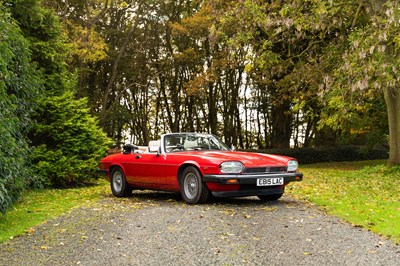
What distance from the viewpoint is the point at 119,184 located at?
12.8 m

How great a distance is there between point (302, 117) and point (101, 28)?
54.5 feet

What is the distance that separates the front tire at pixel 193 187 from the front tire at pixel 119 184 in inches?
93.9

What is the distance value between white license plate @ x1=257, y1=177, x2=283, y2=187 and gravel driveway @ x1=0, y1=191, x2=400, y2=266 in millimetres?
468

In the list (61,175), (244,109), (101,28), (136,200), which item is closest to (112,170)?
(136,200)

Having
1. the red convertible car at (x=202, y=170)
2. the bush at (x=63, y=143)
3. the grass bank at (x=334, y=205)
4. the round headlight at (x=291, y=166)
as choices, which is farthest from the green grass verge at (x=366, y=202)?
the bush at (x=63, y=143)

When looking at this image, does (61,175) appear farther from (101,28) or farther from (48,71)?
(101,28)

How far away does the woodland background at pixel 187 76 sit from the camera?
47.6ft

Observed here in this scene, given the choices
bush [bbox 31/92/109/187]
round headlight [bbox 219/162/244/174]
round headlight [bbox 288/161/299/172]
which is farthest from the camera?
bush [bbox 31/92/109/187]

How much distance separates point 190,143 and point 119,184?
7.61 feet

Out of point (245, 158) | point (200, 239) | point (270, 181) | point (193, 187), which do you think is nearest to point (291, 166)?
point (270, 181)

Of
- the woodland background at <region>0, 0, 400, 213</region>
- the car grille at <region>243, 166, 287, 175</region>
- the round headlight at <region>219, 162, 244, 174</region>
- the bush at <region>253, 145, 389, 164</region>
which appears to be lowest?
the bush at <region>253, 145, 389, 164</region>

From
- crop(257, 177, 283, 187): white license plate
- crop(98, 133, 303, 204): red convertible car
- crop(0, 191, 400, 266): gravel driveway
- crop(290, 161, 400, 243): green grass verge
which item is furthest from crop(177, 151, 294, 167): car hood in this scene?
crop(290, 161, 400, 243): green grass verge

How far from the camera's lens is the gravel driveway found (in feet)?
20.2

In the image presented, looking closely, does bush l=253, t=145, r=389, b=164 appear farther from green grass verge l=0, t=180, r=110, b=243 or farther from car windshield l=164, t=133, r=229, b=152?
car windshield l=164, t=133, r=229, b=152
